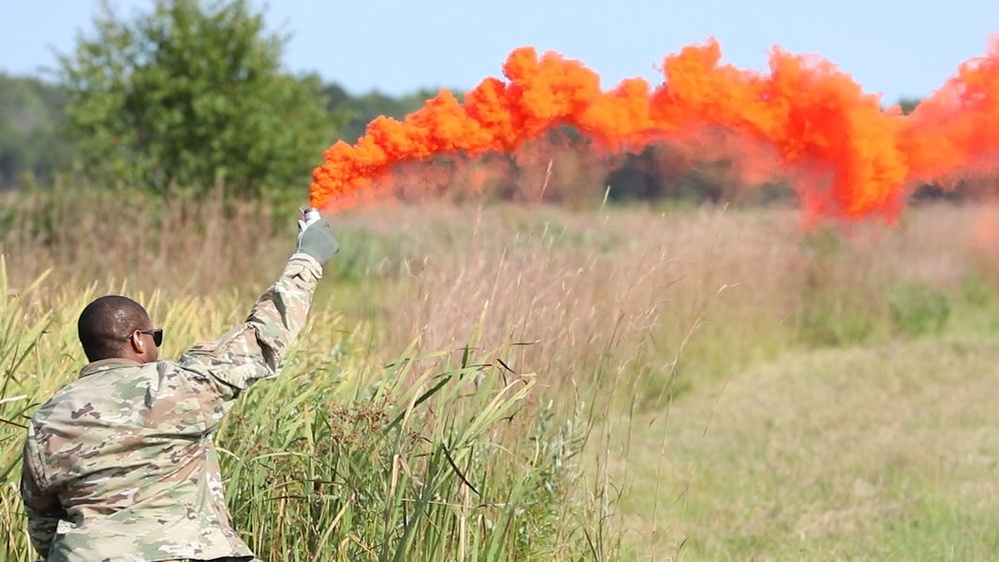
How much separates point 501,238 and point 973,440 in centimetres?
402

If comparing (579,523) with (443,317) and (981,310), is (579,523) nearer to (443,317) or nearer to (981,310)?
(443,317)

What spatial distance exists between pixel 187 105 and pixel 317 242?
42.7ft

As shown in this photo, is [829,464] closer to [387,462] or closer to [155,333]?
[387,462]

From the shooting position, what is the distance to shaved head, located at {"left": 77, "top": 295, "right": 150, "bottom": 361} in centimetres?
379

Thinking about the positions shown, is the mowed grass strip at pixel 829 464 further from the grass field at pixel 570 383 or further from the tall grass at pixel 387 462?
the tall grass at pixel 387 462

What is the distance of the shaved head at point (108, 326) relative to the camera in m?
3.79

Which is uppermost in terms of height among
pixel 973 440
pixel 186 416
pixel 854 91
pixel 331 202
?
pixel 854 91

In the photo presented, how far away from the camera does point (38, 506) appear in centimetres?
383

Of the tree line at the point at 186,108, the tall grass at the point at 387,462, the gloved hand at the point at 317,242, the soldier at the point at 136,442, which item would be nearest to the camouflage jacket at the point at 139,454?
the soldier at the point at 136,442

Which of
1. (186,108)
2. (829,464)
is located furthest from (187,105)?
(829,464)

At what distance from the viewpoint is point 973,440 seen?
9.56m

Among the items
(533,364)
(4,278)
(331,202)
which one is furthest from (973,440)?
(4,278)

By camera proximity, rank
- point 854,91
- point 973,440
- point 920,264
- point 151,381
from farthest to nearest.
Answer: point 920,264 < point 973,440 < point 854,91 < point 151,381

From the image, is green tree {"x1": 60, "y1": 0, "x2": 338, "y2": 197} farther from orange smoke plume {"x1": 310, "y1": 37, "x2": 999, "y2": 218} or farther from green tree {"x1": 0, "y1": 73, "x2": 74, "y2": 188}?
green tree {"x1": 0, "y1": 73, "x2": 74, "y2": 188}
